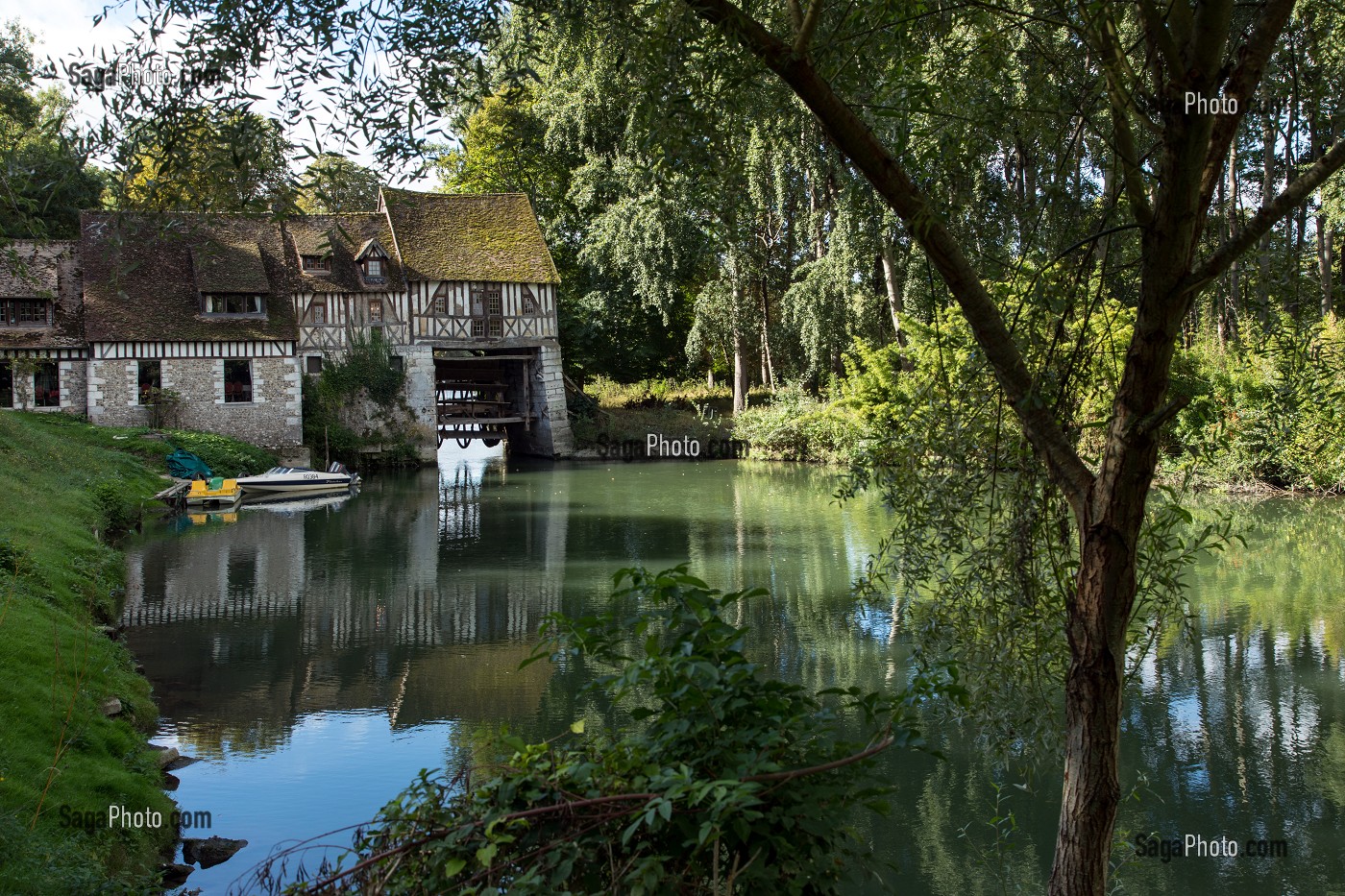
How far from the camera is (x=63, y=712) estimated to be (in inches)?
259

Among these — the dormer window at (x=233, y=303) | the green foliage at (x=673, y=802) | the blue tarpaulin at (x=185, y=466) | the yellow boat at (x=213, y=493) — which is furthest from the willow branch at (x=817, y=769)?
the dormer window at (x=233, y=303)

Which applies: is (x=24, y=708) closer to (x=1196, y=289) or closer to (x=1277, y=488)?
(x=1196, y=289)

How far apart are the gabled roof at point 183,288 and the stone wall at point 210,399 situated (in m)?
0.71

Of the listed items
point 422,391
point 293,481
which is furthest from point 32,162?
point 422,391

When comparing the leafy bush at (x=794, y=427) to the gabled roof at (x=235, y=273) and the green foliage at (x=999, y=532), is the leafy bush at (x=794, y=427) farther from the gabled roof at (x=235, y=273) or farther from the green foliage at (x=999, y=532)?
the green foliage at (x=999, y=532)

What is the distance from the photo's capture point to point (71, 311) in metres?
27.4

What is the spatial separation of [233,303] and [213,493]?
842 cm

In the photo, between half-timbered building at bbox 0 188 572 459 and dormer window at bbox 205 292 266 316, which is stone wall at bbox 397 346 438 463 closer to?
half-timbered building at bbox 0 188 572 459

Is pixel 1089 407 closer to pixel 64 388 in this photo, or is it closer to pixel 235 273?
pixel 235 273

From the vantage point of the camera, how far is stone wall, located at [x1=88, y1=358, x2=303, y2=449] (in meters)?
26.5

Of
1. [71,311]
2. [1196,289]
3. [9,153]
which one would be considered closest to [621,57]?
[1196,289]

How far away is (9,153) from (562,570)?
1037 cm

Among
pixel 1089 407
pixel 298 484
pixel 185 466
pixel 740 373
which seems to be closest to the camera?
pixel 1089 407

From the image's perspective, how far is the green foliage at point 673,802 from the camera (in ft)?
10.0
